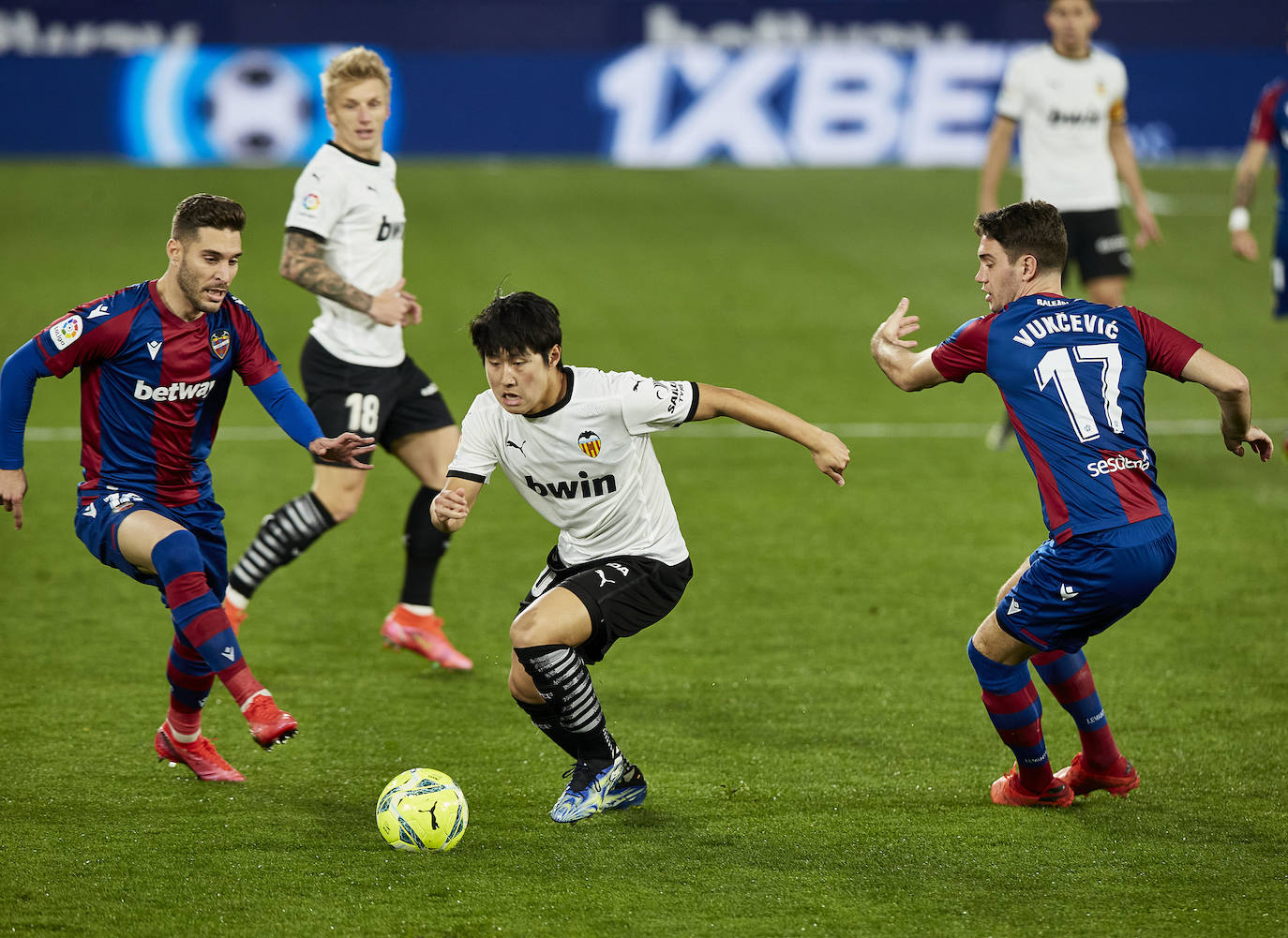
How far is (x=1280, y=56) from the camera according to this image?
21.5m

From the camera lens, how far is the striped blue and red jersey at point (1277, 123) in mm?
9438

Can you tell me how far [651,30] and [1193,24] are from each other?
7683mm

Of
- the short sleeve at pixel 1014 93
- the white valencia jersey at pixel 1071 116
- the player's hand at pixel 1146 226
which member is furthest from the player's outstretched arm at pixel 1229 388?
the short sleeve at pixel 1014 93

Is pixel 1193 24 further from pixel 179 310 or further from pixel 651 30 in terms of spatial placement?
pixel 179 310

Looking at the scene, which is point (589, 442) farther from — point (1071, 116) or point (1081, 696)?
point (1071, 116)

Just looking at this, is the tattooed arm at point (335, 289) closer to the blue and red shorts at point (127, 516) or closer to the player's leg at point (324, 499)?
the player's leg at point (324, 499)

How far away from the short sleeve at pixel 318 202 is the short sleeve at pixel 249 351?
1.24 meters

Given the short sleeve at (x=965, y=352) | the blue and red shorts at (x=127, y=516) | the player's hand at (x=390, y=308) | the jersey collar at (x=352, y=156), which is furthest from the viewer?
the jersey collar at (x=352, y=156)

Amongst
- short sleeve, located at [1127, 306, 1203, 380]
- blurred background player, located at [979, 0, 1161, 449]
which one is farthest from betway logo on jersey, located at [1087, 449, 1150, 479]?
blurred background player, located at [979, 0, 1161, 449]

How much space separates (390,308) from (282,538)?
1.08m

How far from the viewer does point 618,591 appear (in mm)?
4898

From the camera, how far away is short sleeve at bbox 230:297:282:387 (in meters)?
5.19

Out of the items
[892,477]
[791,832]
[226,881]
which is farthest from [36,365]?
[892,477]

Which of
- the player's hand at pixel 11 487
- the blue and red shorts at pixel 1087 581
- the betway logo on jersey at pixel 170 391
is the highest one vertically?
the betway logo on jersey at pixel 170 391
